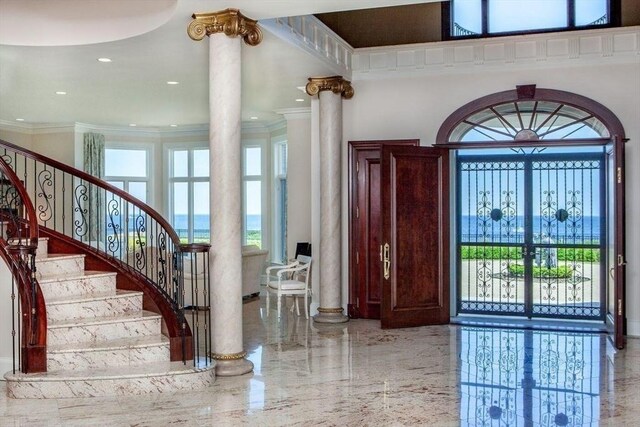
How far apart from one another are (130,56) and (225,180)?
2.28 metres

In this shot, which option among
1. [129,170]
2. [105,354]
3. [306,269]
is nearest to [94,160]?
[129,170]

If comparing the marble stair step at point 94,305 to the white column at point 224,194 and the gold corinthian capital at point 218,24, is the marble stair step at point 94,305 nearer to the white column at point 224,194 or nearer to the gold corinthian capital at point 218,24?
the white column at point 224,194

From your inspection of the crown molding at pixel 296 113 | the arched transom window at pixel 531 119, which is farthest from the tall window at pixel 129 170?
the arched transom window at pixel 531 119

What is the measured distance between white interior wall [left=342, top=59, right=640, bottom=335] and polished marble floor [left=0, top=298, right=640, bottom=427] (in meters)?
1.57

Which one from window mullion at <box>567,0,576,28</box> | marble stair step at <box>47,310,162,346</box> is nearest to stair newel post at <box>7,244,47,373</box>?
marble stair step at <box>47,310,162,346</box>

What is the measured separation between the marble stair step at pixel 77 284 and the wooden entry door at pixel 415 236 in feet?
Answer: 10.7

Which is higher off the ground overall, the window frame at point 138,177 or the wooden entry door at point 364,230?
the window frame at point 138,177

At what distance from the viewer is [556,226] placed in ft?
27.3

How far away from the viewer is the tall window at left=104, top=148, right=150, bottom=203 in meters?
12.9

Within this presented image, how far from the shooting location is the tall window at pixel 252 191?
1193cm

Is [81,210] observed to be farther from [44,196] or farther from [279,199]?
[279,199]

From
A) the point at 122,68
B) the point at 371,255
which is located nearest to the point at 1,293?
the point at 122,68

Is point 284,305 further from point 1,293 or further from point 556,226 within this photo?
point 1,293

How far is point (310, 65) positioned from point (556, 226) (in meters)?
4.00
